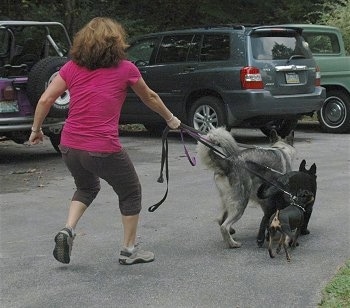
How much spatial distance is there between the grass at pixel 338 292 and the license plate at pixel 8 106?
19.4ft

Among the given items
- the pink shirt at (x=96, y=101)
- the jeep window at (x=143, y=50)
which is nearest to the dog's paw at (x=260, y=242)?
the pink shirt at (x=96, y=101)

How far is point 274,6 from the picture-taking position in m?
19.7

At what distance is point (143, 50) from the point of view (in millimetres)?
12734

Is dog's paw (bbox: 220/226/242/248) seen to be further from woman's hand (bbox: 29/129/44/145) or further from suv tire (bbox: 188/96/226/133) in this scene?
suv tire (bbox: 188/96/226/133)

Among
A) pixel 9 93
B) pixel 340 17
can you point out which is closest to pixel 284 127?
pixel 9 93

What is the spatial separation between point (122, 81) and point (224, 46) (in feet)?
22.6

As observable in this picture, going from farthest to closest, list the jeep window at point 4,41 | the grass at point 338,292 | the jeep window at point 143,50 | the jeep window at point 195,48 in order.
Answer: the jeep window at point 143,50
the jeep window at point 195,48
the jeep window at point 4,41
the grass at point 338,292

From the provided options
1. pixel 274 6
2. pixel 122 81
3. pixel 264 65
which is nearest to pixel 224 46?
pixel 264 65

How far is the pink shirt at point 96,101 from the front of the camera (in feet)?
15.3

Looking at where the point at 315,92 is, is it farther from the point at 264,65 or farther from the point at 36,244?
the point at 36,244

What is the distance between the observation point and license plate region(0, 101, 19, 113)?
905 cm

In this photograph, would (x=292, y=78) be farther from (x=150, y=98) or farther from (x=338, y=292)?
(x=338, y=292)

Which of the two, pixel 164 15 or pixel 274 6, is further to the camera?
pixel 164 15

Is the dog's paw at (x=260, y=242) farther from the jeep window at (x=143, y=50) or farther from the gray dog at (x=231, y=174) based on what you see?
the jeep window at (x=143, y=50)
